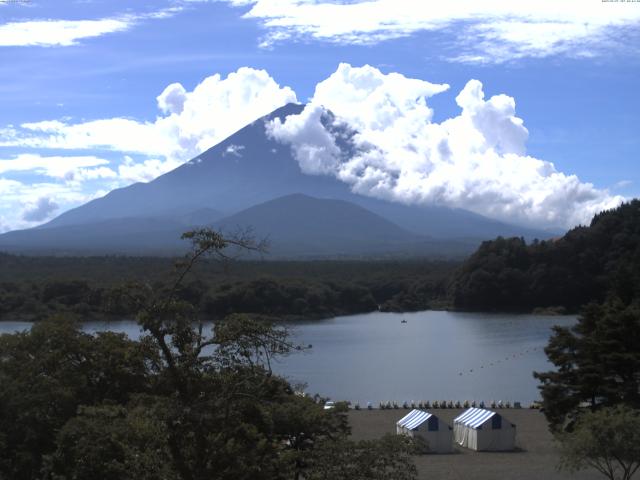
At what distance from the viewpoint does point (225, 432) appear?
524 centimetres

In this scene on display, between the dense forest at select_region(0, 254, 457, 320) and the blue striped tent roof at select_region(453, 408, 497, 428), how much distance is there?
57.0 ft

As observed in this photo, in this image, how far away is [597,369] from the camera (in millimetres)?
14594

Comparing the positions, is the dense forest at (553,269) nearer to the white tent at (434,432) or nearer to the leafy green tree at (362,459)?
the white tent at (434,432)

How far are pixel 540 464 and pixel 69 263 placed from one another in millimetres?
53576

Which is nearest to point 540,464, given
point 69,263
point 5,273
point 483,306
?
point 483,306

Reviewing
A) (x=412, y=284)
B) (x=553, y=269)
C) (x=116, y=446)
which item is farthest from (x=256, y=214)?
(x=116, y=446)

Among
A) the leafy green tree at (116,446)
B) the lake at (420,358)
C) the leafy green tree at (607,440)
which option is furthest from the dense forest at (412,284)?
the leafy green tree at (116,446)

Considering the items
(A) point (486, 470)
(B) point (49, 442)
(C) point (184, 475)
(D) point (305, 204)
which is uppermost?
(D) point (305, 204)

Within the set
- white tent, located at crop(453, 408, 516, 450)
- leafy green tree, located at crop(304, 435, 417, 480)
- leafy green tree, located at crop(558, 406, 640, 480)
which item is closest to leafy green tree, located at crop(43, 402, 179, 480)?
leafy green tree, located at crop(304, 435, 417, 480)

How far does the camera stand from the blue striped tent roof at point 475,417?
1590 centimetres

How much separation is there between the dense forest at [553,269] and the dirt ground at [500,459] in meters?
31.3

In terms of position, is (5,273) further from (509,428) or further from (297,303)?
(509,428)

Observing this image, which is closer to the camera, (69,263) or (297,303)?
(297,303)

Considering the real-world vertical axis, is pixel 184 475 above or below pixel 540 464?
above
